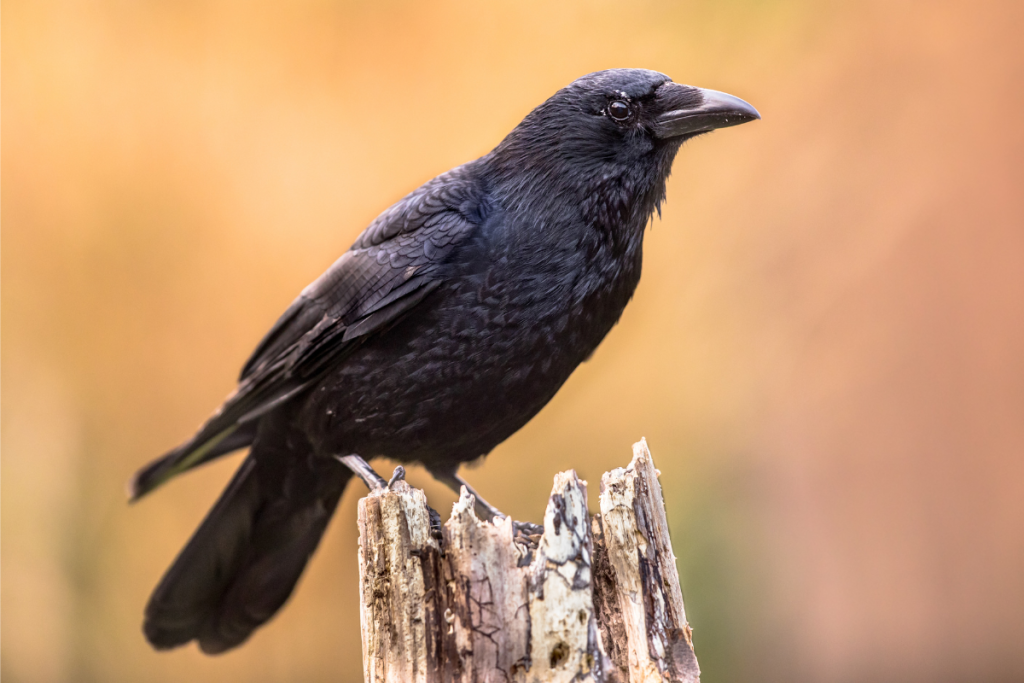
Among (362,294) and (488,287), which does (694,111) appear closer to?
(488,287)

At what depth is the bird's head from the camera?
2412mm

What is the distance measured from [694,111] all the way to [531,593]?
1.47 m

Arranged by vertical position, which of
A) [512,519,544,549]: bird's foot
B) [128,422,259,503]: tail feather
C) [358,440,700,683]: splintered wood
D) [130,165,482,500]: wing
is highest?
[130,165,482,500]: wing

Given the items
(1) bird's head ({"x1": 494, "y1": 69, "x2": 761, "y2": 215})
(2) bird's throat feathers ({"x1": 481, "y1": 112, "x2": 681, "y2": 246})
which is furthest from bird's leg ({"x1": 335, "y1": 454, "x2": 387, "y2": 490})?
(1) bird's head ({"x1": 494, "y1": 69, "x2": 761, "y2": 215})

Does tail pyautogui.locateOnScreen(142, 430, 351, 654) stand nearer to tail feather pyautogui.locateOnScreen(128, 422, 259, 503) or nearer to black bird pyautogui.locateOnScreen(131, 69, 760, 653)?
tail feather pyautogui.locateOnScreen(128, 422, 259, 503)

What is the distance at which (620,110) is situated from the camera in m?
2.46

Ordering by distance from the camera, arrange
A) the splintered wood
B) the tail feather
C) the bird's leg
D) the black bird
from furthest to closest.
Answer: the tail feather → the bird's leg → the black bird → the splintered wood

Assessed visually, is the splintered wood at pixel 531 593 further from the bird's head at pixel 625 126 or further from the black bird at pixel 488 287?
the bird's head at pixel 625 126

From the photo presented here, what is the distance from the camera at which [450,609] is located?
1.89 m

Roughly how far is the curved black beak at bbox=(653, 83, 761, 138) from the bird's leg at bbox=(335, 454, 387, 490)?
1403 millimetres

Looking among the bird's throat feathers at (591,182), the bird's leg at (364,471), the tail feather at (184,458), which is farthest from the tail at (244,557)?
the bird's throat feathers at (591,182)

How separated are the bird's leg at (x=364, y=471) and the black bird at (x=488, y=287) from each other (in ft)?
0.10

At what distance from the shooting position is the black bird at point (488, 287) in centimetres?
238

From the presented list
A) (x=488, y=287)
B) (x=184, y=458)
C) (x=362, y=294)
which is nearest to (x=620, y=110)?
(x=488, y=287)
